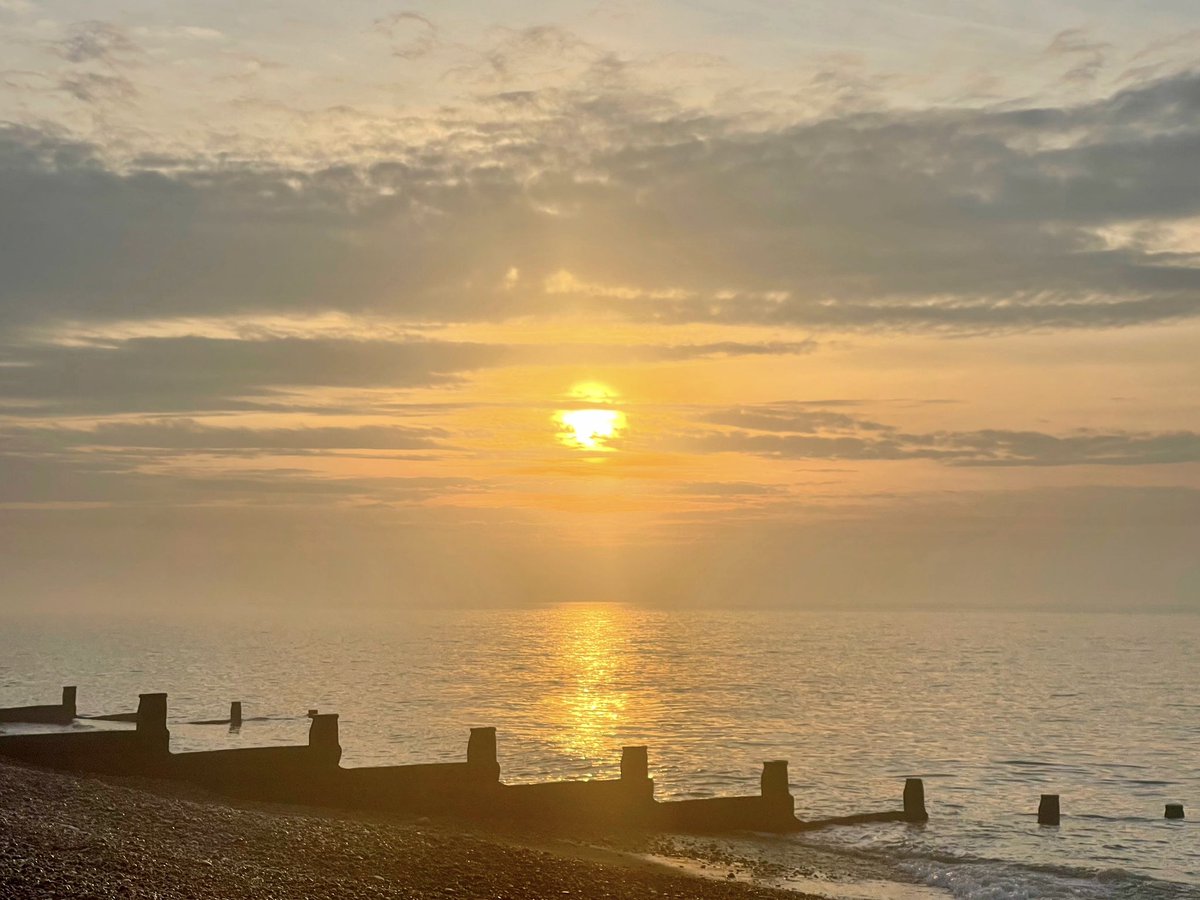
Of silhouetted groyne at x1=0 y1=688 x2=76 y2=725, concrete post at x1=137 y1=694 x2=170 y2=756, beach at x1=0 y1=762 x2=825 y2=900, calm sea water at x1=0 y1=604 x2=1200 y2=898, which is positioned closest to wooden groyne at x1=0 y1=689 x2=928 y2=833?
concrete post at x1=137 y1=694 x2=170 y2=756

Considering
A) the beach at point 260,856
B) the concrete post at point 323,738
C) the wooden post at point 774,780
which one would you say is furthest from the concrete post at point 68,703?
the wooden post at point 774,780

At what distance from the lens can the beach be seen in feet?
64.7

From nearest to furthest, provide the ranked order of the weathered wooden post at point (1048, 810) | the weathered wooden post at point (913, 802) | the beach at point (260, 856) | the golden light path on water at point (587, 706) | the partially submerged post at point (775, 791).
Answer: the beach at point (260, 856)
the partially submerged post at point (775, 791)
the weathered wooden post at point (913, 802)
the weathered wooden post at point (1048, 810)
the golden light path on water at point (587, 706)

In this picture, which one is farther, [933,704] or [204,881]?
[933,704]

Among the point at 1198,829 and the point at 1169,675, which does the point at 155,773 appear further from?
the point at 1169,675

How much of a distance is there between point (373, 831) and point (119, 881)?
767 centimetres

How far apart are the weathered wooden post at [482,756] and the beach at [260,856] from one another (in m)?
2.95

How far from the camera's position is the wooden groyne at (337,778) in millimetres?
31453

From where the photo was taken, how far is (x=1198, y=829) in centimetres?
4316

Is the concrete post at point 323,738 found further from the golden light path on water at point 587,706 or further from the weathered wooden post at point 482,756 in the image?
the golden light path on water at point 587,706

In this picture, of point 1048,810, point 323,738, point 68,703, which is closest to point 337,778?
point 323,738

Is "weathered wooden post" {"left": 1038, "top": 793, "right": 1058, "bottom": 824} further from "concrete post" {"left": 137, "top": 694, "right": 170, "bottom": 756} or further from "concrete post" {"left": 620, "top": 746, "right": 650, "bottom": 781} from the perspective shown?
"concrete post" {"left": 137, "top": 694, "right": 170, "bottom": 756}

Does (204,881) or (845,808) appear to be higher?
(204,881)

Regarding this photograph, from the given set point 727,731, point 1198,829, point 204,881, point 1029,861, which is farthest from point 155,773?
point 727,731
